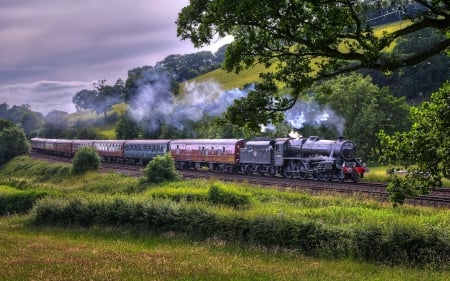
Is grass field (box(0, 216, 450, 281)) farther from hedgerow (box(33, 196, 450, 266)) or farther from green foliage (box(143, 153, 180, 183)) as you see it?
green foliage (box(143, 153, 180, 183))

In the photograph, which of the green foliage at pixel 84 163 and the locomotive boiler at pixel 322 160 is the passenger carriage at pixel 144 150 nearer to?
the green foliage at pixel 84 163

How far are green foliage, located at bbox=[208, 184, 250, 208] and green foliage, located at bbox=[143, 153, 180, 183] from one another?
33.8ft

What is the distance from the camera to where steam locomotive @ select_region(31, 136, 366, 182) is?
38781 mm

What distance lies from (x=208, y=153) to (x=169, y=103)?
32497 millimetres

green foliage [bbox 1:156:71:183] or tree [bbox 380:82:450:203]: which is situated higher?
tree [bbox 380:82:450:203]

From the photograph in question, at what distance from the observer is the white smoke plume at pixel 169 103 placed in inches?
3029

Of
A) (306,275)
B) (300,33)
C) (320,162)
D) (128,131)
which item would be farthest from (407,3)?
(128,131)

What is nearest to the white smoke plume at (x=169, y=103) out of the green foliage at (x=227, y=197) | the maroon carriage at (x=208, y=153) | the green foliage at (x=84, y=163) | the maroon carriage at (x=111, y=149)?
the maroon carriage at (x=111, y=149)

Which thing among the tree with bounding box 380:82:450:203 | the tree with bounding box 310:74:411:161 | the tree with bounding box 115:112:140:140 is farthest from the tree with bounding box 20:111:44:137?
the tree with bounding box 380:82:450:203

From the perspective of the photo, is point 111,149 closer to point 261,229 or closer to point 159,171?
point 159,171

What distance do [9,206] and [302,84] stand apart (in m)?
29.9

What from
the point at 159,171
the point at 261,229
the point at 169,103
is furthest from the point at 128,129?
the point at 261,229

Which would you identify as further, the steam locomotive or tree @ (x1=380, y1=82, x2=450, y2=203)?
the steam locomotive

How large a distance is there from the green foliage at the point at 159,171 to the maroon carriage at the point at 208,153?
10807mm
